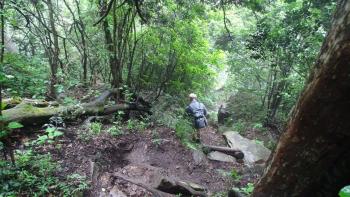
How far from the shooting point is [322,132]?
2408 millimetres

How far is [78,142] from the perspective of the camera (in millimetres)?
6289

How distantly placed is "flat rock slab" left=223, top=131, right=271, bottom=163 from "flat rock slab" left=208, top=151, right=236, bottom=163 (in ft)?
1.77

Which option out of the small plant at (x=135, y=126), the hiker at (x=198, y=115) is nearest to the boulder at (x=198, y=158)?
the hiker at (x=198, y=115)

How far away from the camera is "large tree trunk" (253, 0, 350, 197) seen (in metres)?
2.27

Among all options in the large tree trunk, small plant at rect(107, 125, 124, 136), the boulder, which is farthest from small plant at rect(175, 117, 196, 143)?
the large tree trunk

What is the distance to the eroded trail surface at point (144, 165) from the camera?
208 inches

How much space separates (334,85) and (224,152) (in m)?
8.30

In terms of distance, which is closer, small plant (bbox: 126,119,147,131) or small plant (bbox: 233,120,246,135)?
small plant (bbox: 126,119,147,131)

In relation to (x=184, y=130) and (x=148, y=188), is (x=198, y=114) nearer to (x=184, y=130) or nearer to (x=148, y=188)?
(x=184, y=130)

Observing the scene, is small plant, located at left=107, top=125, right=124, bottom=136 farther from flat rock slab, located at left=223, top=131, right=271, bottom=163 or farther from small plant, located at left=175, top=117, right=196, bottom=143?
flat rock slab, located at left=223, top=131, right=271, bottom=163

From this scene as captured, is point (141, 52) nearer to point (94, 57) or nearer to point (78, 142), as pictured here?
point (94, 57)

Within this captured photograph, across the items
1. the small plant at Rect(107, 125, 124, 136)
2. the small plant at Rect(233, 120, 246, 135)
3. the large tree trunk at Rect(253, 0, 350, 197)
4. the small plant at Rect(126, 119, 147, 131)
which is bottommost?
the small plant at Rect(233, 120, 246, 135)

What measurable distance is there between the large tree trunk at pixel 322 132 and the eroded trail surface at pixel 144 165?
3149mm

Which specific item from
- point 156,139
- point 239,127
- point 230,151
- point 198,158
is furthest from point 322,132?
point 239,127
